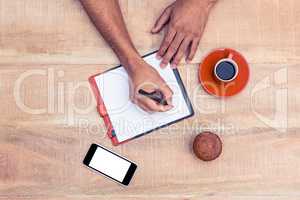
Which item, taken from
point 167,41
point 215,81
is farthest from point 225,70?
point 167,41

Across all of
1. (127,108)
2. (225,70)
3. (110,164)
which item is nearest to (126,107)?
(127,108)

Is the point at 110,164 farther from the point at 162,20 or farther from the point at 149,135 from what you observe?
the point at 162,20

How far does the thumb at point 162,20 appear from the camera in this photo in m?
1.07

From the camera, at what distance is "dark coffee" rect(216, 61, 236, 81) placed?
100cm

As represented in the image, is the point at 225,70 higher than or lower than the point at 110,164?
higher

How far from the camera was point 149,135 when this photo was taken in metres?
1.04

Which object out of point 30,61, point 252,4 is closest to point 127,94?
point 30,61

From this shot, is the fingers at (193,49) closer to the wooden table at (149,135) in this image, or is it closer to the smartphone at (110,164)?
the wooden table at (149,135)

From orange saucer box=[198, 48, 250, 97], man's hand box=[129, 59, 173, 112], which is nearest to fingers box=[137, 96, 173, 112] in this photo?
man's hand box=[129, 59, 173, 112]

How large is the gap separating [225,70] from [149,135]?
0.73 feet

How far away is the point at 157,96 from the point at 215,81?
13 centimetres

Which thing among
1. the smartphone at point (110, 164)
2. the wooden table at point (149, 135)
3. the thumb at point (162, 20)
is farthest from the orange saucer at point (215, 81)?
the smartphone at point (110, 164)

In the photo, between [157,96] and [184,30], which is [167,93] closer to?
[157,96]

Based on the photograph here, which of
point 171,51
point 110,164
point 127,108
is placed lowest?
point 110,164
